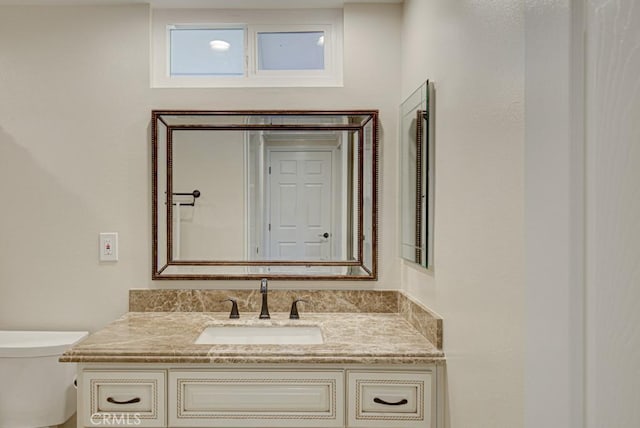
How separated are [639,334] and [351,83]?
6.22ft

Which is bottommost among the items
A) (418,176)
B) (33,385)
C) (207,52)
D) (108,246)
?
(33,385)

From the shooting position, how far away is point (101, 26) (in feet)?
7.29

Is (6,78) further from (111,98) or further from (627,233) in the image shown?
(627,233)

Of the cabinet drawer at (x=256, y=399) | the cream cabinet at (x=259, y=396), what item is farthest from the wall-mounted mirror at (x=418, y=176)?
the cabinet drawer at (x=256, y=399)

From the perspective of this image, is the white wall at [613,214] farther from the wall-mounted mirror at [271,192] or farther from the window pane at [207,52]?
the window pane at [207,52]

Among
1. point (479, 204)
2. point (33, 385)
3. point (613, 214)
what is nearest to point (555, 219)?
point (613, 214)

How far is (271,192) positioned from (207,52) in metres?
0.76

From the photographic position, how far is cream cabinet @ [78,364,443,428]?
1629mm

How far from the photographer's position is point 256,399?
1.63 meters

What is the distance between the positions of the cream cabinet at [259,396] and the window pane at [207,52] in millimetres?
1377

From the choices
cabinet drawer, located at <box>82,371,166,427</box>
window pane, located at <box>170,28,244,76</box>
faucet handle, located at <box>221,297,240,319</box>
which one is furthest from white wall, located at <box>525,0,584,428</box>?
window pane, located at <box>170,28,244,76</box>

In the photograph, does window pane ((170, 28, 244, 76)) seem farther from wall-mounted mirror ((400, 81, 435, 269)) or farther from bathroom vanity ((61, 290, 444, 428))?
bathroom vanity ((61, 290, 444, 428))

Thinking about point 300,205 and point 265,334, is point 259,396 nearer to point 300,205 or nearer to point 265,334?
point 265,334

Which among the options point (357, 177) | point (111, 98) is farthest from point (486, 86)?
point (111, 98)
